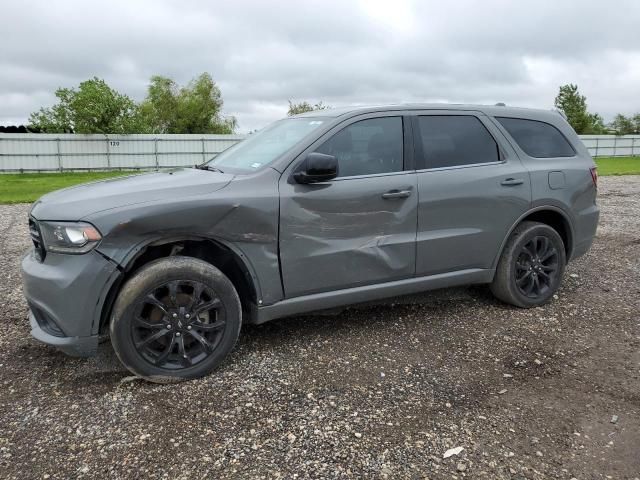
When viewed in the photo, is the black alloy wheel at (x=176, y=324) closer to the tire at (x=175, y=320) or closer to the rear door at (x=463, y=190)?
the tire at (x=175, y=320)

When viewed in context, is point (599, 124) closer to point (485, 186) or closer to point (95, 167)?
point (95, 167)

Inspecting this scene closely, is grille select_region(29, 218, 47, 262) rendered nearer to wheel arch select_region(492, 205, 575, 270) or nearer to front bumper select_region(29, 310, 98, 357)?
front bumper select_region(29, 310, 98, 357)

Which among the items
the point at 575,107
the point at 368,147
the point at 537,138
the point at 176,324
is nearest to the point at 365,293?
the point at 368,147

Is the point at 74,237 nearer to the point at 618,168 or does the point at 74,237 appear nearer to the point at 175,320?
the point at 175,320

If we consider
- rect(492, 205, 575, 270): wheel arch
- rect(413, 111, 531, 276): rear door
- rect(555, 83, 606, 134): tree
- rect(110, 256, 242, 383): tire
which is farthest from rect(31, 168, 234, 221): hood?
rect(555, 83, 606, 134): tree

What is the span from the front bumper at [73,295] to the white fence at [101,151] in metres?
26.3

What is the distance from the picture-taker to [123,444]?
276 centimetres

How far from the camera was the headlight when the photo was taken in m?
3.07

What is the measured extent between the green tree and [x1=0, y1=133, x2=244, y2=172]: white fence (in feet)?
215

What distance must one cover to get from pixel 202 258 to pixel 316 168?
1.00 meters

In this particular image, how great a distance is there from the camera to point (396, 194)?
388 cm

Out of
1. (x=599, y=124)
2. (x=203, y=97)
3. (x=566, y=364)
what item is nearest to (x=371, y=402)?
(x=566, y=364)

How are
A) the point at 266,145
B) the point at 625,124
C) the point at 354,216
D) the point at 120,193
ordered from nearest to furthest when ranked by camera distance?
1. the point at 120,193
2. the point at 354,216
3. the point at 266,145
4. the point at 625,124

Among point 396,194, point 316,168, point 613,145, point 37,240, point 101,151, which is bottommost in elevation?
point 37,240
